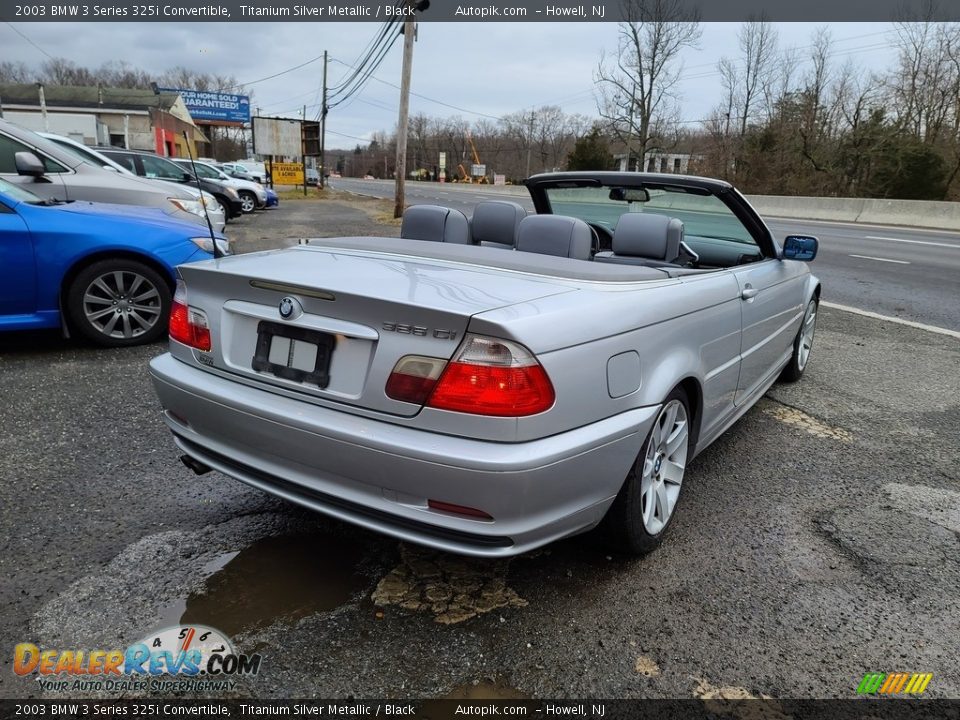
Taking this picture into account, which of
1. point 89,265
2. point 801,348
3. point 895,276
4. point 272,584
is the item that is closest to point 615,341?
point 272,584

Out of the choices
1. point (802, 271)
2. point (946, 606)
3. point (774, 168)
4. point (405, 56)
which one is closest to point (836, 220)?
point (774, 168)

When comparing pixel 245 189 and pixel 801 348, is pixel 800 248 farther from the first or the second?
pixel 245 189

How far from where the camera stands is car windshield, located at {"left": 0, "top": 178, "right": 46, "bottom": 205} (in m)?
4.84

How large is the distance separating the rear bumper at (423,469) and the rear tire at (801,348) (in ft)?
9.92

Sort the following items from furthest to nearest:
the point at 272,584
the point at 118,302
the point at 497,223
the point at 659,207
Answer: the point at 118,302
the point at 659,207
the point at 497,223
the point at 272,584

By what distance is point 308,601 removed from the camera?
228cm

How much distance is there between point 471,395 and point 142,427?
268cm

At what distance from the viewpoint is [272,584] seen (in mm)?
2373

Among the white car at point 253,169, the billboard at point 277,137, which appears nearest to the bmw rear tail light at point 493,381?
the white car at point 253,169

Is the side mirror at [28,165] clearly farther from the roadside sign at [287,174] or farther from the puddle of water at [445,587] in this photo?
the roadside sign at [287,174]

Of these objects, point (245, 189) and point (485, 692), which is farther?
point (245, 189)

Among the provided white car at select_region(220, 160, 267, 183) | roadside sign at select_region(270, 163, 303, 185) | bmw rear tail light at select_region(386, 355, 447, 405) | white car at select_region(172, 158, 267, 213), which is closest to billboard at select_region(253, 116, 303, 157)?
white car at select_region(220, 160, 267, 183)

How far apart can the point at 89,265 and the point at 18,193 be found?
75cm

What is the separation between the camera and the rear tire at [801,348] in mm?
4811
